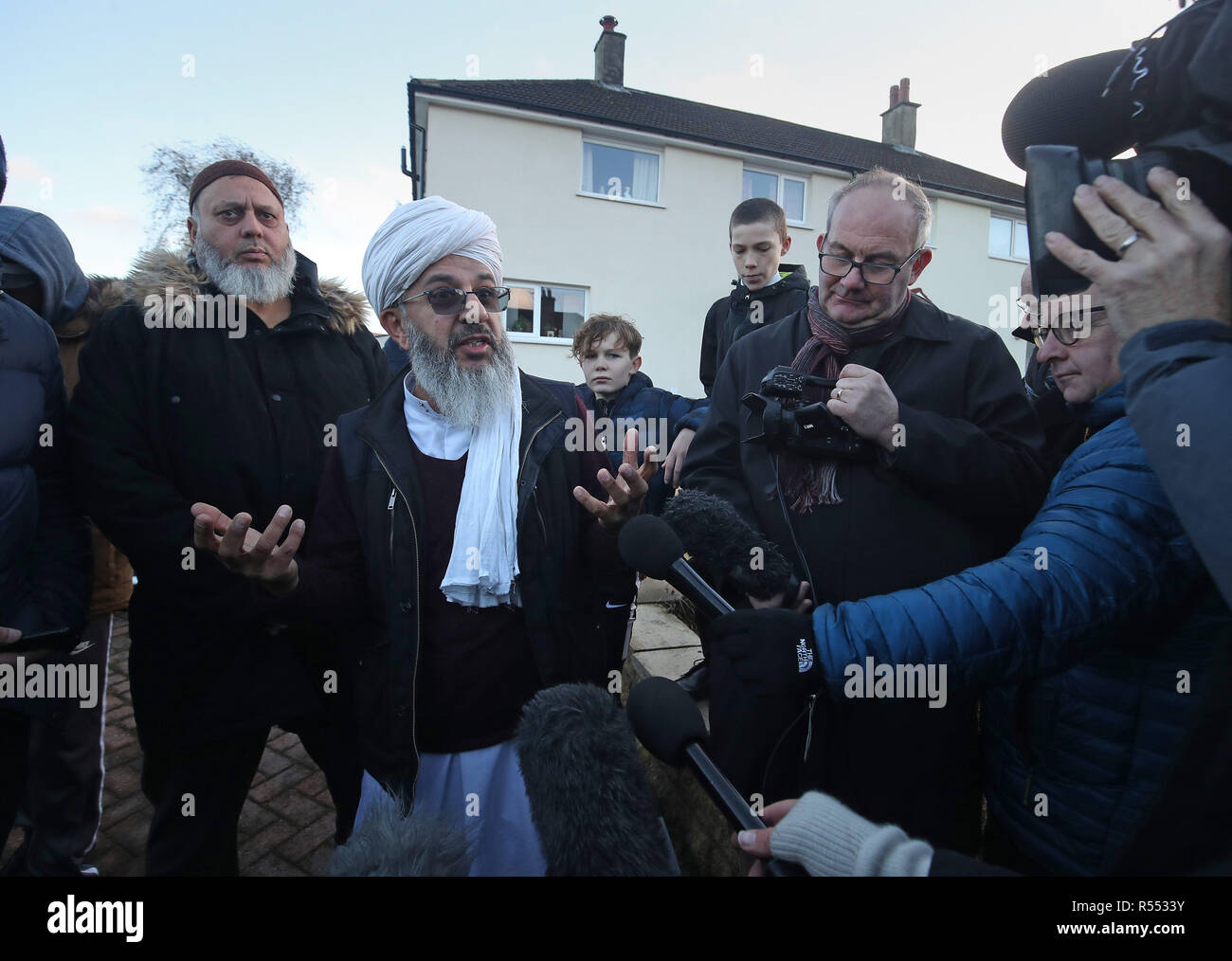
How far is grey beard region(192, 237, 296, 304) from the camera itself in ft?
7.61

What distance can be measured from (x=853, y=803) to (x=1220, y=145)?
1594 mm

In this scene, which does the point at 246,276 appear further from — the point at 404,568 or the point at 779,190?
the point at 779,190

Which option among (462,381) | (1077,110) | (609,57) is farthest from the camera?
(609,57)

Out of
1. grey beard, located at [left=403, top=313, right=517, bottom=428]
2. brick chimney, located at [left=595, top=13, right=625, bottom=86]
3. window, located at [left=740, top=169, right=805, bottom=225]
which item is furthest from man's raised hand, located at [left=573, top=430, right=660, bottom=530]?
Answer: brick chimney, located at [left=595, top=13, right=625, bottom=86]

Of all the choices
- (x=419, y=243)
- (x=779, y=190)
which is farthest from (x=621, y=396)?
(x=779, y=190)

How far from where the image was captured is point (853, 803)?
1.70 metres

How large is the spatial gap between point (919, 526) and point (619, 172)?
13.8 metres

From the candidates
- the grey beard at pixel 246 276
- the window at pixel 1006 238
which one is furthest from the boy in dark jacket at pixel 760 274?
the window at pixel 1006 238

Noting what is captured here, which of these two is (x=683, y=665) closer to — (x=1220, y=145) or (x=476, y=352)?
(x=476, y=352)

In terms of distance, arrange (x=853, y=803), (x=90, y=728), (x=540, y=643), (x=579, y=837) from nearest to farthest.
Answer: (x=579, y=837) < (x=853, y=803) < (x=540, y=643) < (x=90, y=728)

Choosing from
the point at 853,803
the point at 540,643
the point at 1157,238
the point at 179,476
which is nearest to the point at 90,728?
the point at 179,476

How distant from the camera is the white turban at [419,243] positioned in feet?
6.86

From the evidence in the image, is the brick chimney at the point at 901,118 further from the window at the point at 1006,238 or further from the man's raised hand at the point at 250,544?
the man's raised hand at the point at 250,544

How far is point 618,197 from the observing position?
43.1 feet
